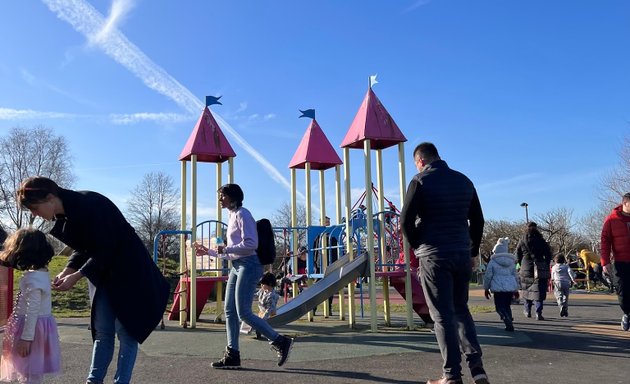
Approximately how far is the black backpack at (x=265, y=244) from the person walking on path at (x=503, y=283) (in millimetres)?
4105

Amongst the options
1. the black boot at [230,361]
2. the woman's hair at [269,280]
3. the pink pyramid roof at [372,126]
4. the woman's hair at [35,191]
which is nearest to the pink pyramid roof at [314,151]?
the pink pyramid roof at [372,126]

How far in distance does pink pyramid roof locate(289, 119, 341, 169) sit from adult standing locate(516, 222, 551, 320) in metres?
4.12

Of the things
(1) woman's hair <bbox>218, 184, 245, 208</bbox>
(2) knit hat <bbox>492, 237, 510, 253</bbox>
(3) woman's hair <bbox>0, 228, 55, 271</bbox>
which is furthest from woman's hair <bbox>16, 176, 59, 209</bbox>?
(2) knit hat <bbox>492, 237, 510, 253</bbox>

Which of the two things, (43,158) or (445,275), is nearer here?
(445,275)

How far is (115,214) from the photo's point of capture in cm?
332

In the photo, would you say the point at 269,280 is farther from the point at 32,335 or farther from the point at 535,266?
the point at 32,335

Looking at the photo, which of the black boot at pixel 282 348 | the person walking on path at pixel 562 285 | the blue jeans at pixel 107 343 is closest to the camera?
the blue jeans at pixel 107 343

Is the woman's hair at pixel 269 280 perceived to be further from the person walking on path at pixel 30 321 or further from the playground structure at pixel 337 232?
the person walking on path at pixel 30 321

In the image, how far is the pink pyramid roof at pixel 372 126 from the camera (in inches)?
352

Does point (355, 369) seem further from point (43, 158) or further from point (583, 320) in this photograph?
point (43, 158)

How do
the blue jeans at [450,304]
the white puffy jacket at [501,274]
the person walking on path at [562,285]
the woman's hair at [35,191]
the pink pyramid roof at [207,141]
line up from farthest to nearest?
the person walking on path at [562,285]
the pink pyramid roof at [207,141]
the white puffy jacket at [501,274]
the blue jeans at [450,304]
the woman's hair at [35,191]

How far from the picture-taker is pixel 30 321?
344 cm

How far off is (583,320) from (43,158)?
43.0 meters

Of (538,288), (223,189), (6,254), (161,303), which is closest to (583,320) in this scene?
(538,288)
